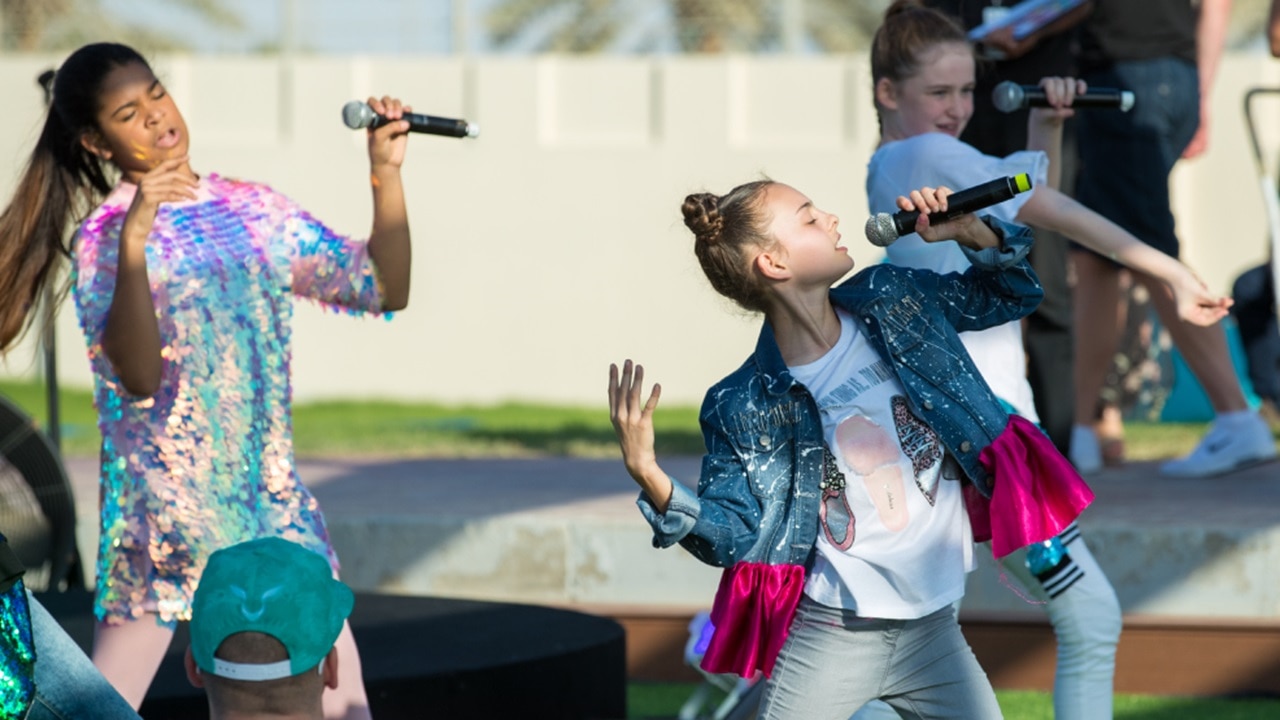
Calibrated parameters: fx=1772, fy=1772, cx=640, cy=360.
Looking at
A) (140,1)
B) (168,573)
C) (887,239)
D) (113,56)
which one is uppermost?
(140,1)

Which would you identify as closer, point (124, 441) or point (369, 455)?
point (124, 441)

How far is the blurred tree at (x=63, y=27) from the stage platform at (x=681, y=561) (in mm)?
14126

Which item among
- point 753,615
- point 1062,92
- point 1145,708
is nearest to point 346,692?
point 753,615

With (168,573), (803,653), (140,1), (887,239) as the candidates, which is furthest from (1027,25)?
(140,1)

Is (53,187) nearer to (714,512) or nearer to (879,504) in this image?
(714,512)

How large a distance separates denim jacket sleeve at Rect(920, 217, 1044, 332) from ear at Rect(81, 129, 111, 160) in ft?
5.27

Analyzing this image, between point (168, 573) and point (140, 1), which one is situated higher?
point (140, 1)

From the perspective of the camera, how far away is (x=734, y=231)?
3.00m

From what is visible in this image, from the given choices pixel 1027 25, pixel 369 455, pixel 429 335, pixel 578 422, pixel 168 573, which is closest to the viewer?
pixel 168 573

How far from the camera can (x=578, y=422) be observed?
37.2 ft

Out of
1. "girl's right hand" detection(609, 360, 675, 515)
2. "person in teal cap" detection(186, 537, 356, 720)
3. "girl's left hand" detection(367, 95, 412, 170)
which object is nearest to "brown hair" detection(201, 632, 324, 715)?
"person in teal cap" detection(186, 537, 356, 720)

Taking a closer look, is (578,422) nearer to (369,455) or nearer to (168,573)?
(369,455)

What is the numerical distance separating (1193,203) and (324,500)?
10596mm

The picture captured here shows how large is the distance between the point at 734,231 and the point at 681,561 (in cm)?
247
